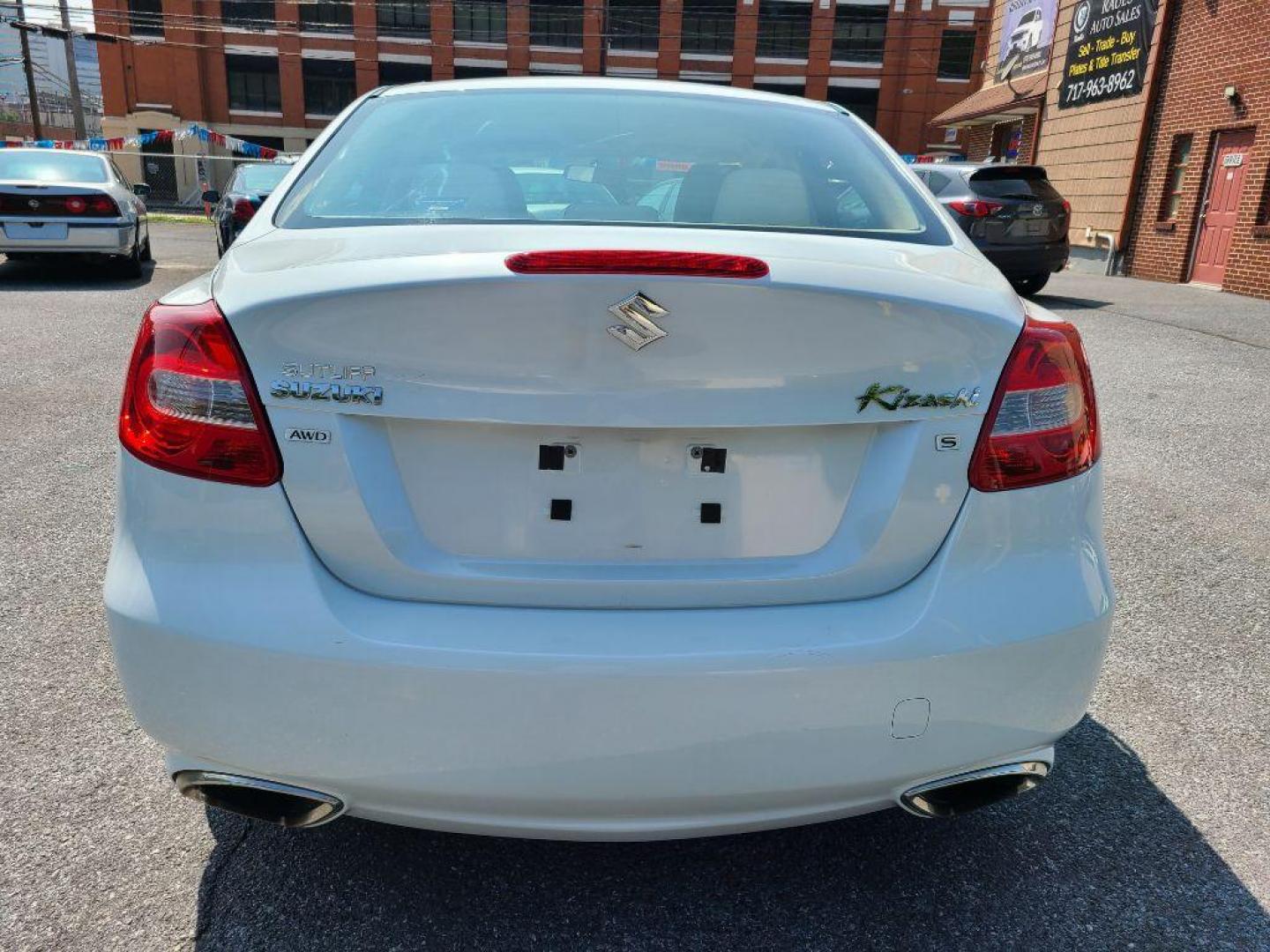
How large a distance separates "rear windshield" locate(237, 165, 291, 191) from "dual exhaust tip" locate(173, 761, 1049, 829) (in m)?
12.8

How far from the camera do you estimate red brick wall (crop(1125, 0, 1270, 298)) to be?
14.5 m

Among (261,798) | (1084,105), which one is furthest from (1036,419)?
(1084,105)

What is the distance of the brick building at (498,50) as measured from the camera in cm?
4894

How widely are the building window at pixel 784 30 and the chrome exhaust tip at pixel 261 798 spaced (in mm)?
53177

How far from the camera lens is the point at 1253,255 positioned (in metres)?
14.4

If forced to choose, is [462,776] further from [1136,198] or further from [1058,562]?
[1136,198]

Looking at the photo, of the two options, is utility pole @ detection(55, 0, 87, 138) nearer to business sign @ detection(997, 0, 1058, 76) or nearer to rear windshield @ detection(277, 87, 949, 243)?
business sign @ detection(997, 0, 1058, 76)

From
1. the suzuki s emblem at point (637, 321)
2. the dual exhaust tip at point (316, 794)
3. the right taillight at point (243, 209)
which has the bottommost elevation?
the dual exhaust tip at point (316, 794)

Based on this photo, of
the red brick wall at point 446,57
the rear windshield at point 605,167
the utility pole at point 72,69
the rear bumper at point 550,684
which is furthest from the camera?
the red brick wall at point 446,57

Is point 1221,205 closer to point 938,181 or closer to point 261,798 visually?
point 938,181

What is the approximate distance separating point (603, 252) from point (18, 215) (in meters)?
12.3

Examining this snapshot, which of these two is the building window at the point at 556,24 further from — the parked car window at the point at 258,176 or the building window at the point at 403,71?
the parked car window at the point at 258,176

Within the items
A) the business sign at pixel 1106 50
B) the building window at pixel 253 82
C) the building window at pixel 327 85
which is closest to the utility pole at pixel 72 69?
the building window at pixel 253 82

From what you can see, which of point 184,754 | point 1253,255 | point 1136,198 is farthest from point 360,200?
point 1136,198
